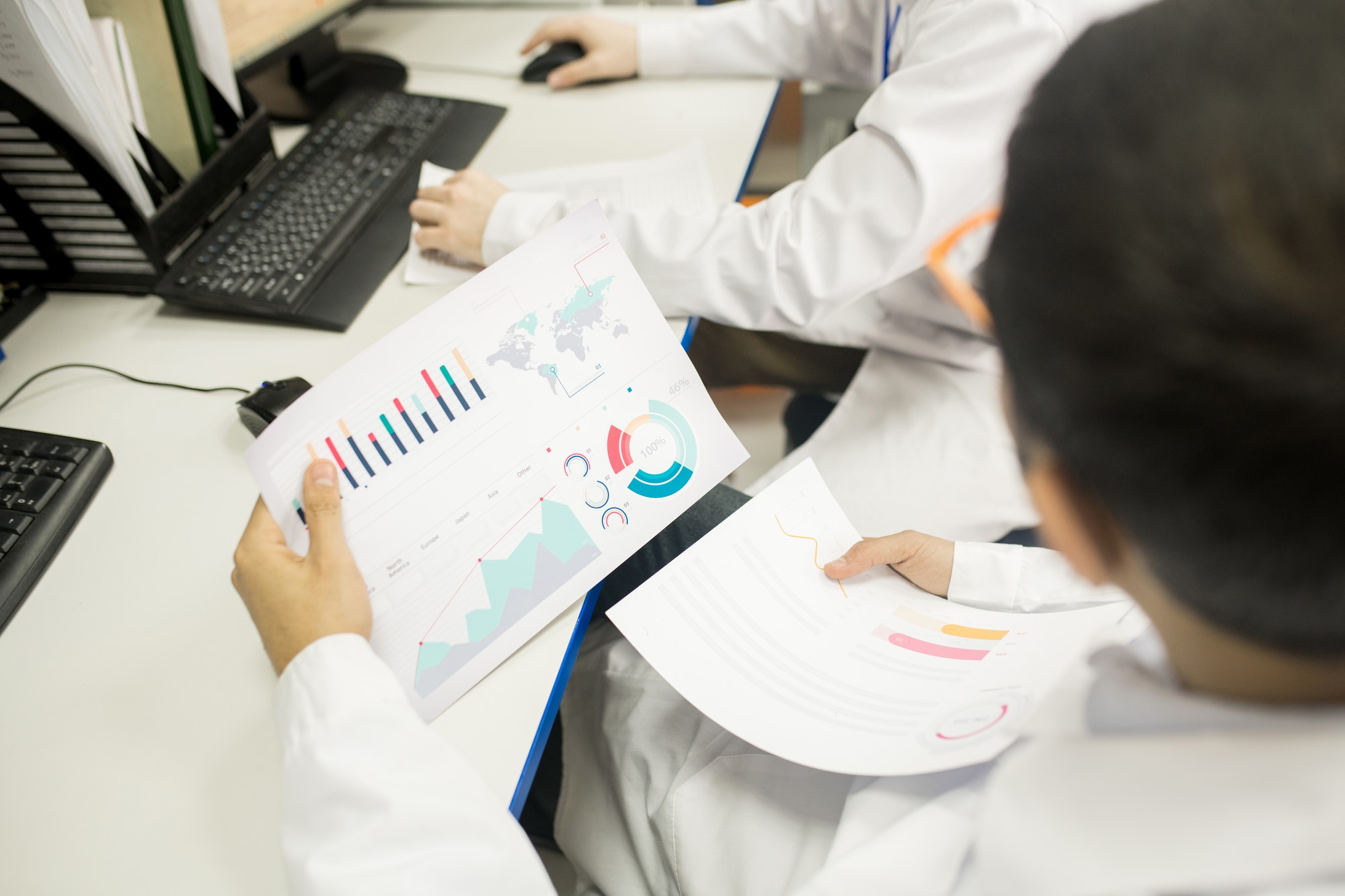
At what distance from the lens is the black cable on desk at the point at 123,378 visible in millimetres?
794

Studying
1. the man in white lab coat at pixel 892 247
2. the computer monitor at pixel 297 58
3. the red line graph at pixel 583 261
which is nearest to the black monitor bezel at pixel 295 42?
the computer monitor at pixel 297 58

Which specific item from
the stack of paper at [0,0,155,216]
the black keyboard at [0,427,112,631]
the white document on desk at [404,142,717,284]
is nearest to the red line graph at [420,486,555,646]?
the black keyboard at [0,427,112,631]

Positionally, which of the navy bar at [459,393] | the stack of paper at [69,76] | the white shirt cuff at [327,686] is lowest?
the white shirt cuff at [327,686]

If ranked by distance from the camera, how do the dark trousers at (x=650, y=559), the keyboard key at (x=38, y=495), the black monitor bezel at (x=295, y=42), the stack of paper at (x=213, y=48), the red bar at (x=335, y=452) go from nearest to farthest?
the red bar at (x=335, y=452), the keyboard key at (x=38, y=495), the dark trousers at (x=650, y=559), the stack of paper at (x=213, y=48), the black monitor bezel at (x=295, y=42)

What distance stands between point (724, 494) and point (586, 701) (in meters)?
0.23

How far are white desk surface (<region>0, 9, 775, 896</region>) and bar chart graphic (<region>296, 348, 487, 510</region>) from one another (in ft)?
0.52

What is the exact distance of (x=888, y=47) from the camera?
101cm

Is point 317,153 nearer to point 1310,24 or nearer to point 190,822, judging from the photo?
point 190,822

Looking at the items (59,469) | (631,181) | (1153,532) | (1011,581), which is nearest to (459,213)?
(631,181)

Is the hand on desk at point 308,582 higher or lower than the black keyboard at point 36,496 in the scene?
lower

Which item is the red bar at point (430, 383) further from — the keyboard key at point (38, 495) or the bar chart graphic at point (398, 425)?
the keyboard key at point (38, 495)

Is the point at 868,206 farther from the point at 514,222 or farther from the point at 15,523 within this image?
the point at 15,523

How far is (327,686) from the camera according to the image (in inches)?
20.2

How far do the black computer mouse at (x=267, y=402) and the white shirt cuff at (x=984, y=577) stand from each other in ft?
1.85
